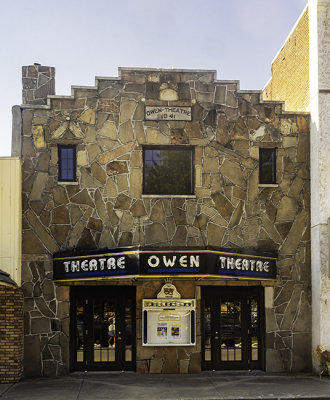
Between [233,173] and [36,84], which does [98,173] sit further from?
[233,173]

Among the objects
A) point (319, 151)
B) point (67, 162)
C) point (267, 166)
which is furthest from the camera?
point (267, 166)

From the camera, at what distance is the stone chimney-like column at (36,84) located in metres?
16.2

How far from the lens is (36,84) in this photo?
16.2 meters

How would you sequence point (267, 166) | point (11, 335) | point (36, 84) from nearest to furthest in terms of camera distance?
1. point (11, 335)
2. point (36, 84)
3. point (267, 166)

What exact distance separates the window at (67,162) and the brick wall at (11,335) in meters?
3.47

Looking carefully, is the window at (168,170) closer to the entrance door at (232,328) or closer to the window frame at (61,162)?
the window frame at (61,162)

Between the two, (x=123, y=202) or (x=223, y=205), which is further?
(x=223, y=205)

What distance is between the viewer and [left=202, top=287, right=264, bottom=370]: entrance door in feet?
52.7

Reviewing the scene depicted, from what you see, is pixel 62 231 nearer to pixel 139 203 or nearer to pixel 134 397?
pixel 139 203

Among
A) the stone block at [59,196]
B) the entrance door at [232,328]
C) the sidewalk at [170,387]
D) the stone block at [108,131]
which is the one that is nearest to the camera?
the sidewalk at [170,387]

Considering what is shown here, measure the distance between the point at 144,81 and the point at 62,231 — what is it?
4982 millimetres

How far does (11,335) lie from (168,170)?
631cm

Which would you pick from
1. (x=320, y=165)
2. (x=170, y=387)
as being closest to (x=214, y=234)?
(x=320, y=165)

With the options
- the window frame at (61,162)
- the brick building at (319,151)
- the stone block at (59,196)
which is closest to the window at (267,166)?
the brick building at (319,151)
